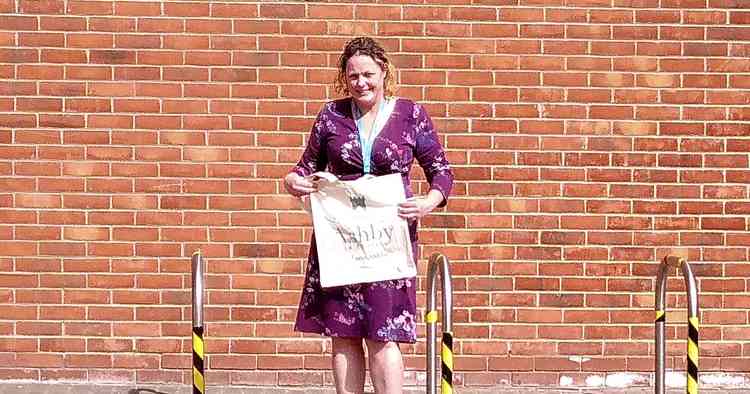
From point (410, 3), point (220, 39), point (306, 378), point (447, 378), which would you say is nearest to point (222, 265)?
point (306, 378)

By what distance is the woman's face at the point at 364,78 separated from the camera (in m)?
4.99

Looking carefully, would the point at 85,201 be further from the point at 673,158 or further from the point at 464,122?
the point at 673,158

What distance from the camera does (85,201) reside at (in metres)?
6.96

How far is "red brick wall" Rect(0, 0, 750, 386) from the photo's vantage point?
22.8ft

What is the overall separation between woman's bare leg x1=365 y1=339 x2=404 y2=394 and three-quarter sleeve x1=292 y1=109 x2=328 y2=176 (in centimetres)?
78

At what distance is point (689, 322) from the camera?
498 centimetres

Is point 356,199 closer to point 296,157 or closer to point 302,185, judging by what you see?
point 302,185

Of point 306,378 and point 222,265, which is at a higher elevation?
point 222,265

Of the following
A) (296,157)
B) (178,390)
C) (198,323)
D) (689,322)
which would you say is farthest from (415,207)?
(178,390)

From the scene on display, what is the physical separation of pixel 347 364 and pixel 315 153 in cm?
92

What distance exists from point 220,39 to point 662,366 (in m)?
3.12

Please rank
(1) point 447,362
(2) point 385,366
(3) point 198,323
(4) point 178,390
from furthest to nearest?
(4) point 178,390, (2) point 385,366, (3) point 198,323, (1) point 447,362

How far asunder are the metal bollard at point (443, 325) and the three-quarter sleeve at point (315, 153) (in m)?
0.64

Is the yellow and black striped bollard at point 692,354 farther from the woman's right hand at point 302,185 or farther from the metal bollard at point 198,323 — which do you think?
the metal bollard at point 198,323
